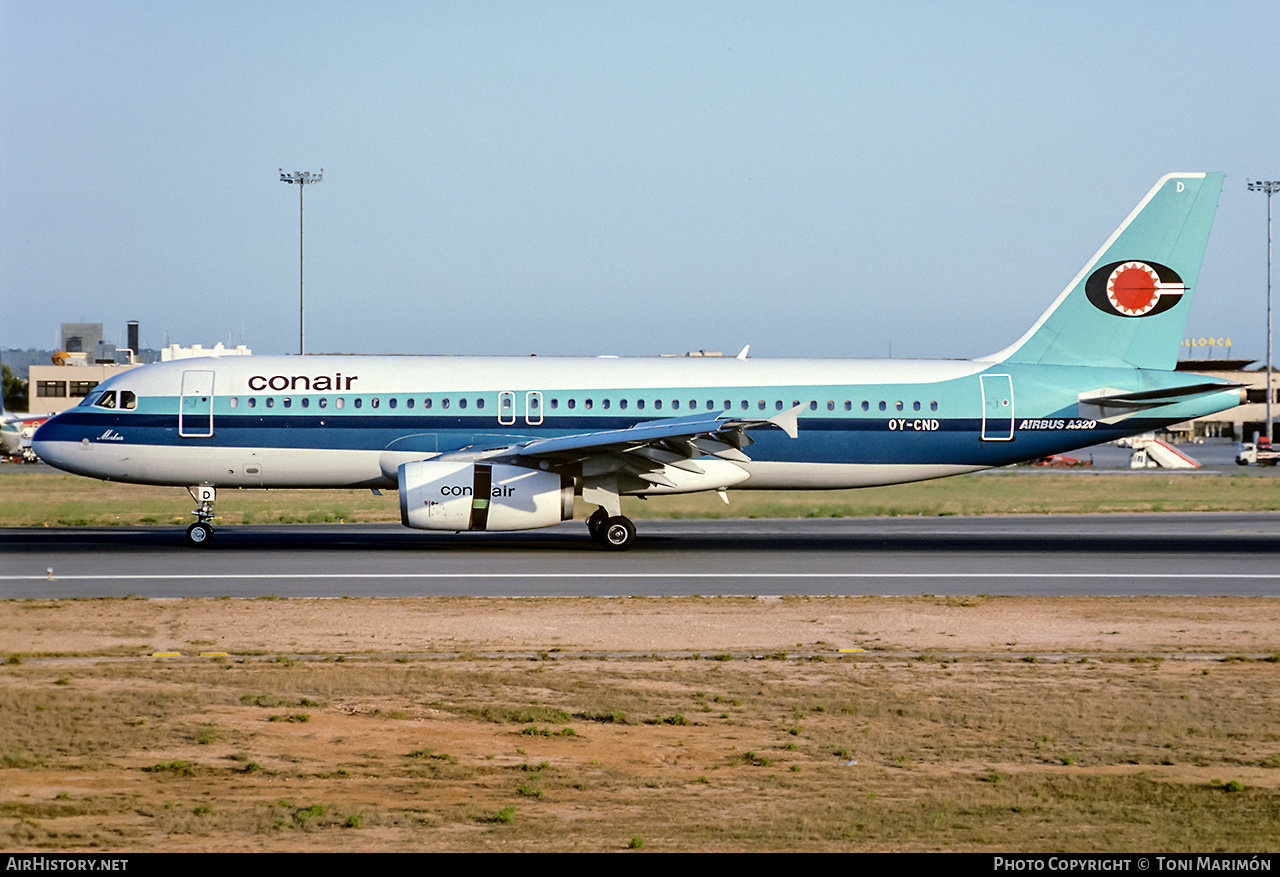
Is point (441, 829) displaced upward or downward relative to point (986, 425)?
downward

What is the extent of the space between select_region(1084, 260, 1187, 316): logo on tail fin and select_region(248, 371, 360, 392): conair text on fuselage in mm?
17283

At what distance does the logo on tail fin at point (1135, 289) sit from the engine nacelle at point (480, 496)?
1377cm

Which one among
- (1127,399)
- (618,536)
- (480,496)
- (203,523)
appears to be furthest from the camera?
(1127,399)

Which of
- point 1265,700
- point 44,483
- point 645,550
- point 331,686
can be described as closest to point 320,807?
point 331,686

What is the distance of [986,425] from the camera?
92.1 ft

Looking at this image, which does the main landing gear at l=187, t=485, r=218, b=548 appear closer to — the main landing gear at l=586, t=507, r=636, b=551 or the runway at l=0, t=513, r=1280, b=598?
the runway at l=0, t=513, r=1280, b=598

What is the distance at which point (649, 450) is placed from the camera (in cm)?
2528

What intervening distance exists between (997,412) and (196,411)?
57.5ft

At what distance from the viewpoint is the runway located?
20.2m

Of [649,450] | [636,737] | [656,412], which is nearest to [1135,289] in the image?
[656,412]

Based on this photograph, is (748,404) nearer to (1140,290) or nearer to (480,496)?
(480,496)

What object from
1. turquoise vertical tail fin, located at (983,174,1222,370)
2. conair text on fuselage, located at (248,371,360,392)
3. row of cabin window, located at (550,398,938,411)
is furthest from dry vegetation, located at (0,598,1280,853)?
turquoise vertical tail fin, located at (983,174,1222,370)
